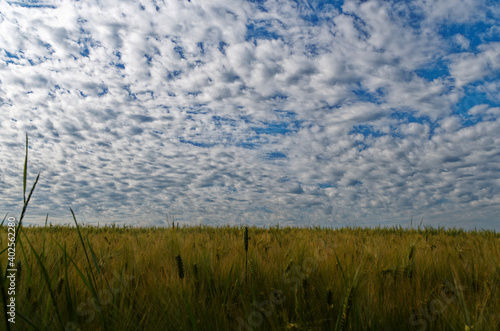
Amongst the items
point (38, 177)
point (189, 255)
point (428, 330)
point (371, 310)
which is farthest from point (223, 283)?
point (38, 177)

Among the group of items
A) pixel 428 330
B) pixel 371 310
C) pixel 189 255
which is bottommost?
pixel 428 330

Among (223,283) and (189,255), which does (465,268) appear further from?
(189,255)

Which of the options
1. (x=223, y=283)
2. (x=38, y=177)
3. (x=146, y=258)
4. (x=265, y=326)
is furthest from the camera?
(x=146, y=258)

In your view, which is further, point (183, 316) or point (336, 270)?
point (336, 270)

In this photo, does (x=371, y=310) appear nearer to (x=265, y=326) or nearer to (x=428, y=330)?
(x=428, y=330)

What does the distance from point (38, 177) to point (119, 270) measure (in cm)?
160

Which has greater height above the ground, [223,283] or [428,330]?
[223,283]

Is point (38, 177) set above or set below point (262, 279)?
above

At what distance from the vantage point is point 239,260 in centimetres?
278

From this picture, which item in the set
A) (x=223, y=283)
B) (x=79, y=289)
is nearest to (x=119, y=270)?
(x=79, y=289)

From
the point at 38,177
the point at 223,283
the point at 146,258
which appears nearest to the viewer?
the point at 38,177

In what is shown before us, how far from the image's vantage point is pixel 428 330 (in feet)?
6.32

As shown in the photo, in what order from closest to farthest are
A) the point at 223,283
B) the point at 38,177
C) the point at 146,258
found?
1. the point at 38,177
2. the point at 223,283
3. the point at 146,258

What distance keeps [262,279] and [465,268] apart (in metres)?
1.87
